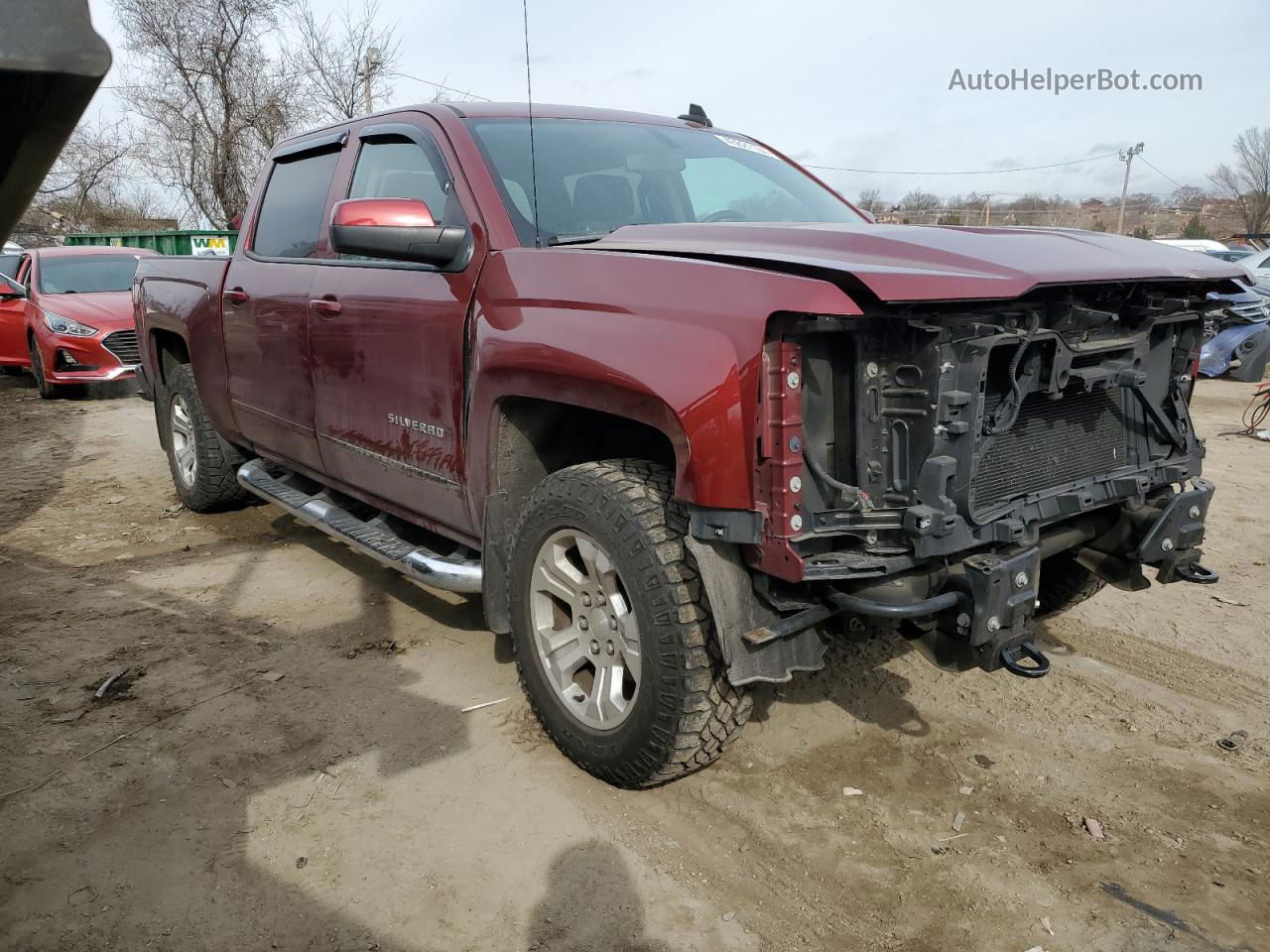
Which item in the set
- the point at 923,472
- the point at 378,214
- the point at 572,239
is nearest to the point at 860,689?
the point at 923,472

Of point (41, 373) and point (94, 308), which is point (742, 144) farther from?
point (41, 373)

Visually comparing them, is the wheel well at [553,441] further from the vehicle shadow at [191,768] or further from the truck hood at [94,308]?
the truck hood at [94,308]

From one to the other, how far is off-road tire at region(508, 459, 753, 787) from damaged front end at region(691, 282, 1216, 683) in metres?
0.11

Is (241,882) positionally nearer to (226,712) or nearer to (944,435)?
(226,712)

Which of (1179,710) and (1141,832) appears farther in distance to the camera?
(1179,710)

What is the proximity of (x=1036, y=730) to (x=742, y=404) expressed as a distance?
1804 mm

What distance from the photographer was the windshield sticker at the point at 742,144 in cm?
407

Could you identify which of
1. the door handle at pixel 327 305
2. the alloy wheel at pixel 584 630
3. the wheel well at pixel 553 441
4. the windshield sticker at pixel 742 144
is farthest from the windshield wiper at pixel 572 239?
the windshield sticker at pixel 742 144

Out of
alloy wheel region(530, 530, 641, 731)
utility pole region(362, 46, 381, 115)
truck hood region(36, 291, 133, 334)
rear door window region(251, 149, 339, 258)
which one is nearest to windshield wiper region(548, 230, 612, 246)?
alloy wheel region(530, 530, 641, 731)

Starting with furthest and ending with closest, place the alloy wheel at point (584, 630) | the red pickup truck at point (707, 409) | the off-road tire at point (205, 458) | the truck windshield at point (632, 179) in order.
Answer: the off-road tire at point (205, 458), the truck windshield at point (632, 179), the alloy wheel at point (584, 630), the red pickup truck at point (707, 409)

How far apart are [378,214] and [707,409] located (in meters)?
1.36

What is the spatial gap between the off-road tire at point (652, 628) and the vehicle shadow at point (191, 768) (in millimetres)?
724

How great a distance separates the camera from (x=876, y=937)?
2266 mm

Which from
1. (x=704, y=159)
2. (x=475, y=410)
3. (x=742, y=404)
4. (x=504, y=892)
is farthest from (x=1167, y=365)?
(x=504, y=892)
